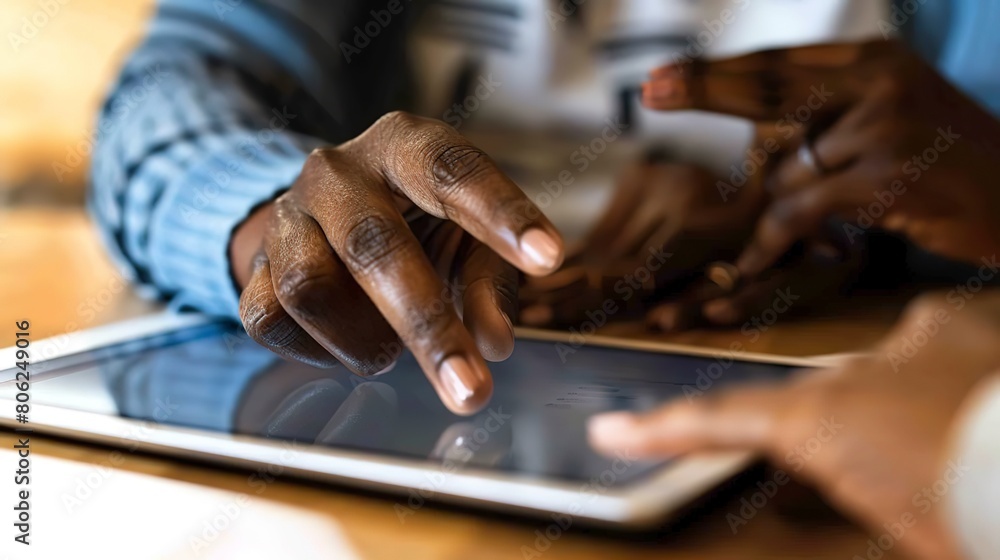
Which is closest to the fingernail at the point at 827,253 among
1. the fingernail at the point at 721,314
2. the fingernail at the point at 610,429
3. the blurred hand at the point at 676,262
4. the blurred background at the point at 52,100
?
the blurred hand at the point at 676,262

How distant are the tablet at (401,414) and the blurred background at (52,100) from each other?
65 centimetres

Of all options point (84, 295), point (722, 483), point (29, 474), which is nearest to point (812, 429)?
point (722, 483)

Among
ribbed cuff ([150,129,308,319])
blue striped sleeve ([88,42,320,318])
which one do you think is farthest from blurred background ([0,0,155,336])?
ribbed cuff ([150,129,308,319])

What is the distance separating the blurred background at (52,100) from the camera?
1005mm

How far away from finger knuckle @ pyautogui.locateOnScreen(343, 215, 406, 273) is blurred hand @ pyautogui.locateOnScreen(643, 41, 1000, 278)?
0.26 meters

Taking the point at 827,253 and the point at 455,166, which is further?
the point at 827,253

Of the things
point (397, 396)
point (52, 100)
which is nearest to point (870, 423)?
point (397, 396)

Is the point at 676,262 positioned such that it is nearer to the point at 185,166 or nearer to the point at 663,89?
the point at 663,89

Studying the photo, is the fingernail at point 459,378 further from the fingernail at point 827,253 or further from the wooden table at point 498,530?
the fingernail at point 827,253

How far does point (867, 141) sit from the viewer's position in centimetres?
50

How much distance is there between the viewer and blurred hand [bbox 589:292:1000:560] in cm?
22

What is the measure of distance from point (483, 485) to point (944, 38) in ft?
2.30

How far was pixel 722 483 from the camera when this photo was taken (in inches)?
9.0

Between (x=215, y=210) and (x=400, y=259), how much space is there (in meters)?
0.26
